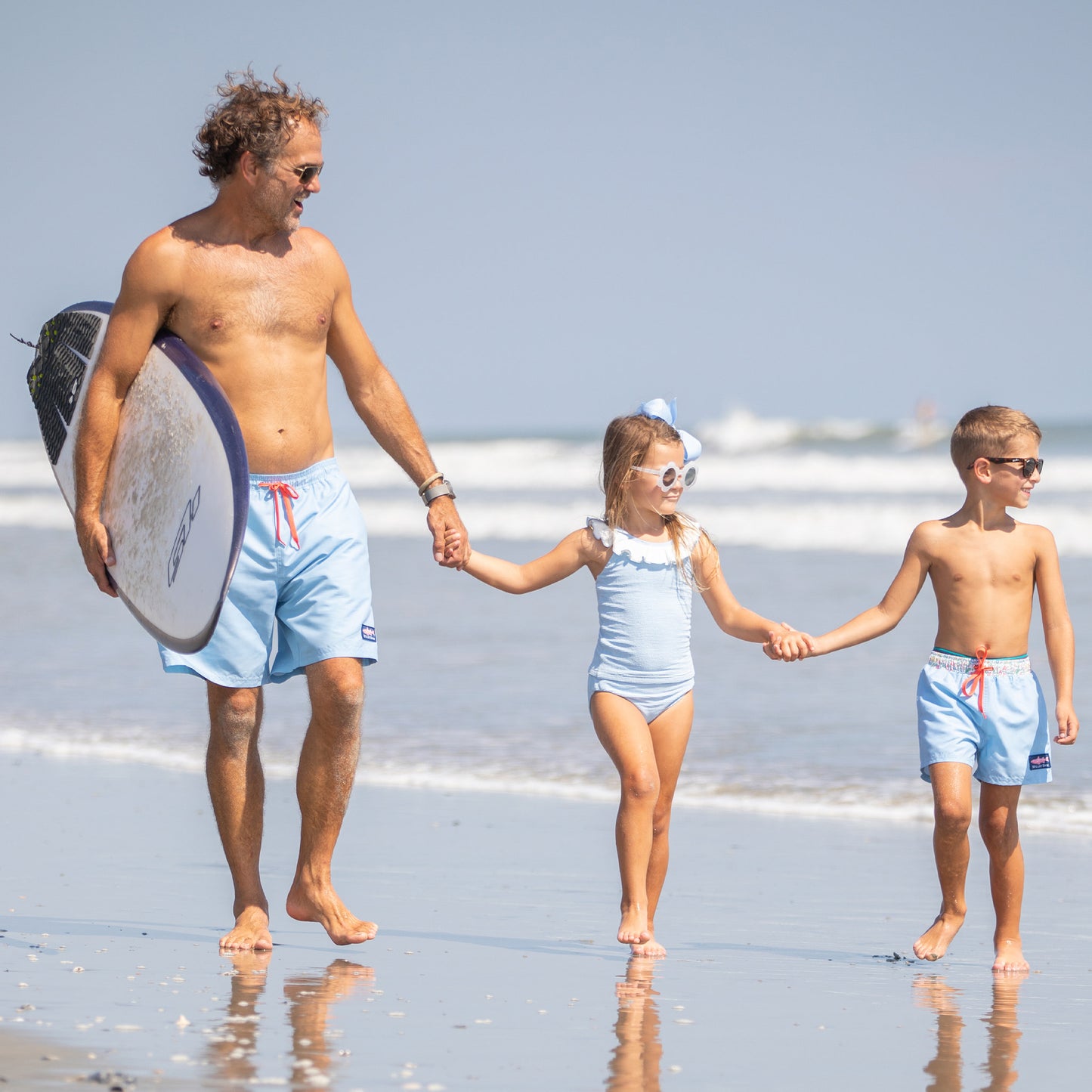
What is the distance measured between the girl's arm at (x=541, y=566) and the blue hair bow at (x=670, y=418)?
14.5 inches

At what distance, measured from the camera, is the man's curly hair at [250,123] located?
4.10 metres

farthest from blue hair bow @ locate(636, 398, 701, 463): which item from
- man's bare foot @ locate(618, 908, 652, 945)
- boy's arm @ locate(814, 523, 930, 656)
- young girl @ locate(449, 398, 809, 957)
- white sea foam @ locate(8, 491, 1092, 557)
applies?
white sea foam @ locate(8, 491, 1092, 557)

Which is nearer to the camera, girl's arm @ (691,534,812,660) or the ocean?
girl's arm @ (691,534,812,660)

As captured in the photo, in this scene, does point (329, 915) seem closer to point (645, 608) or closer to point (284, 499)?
point (284, 499)

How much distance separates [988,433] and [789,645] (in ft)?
2.59

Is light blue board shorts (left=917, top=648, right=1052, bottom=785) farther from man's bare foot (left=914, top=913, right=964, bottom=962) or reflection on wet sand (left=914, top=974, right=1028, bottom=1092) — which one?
reflection on wet sand (left=914, top=974, right=1028, bottom=1092)

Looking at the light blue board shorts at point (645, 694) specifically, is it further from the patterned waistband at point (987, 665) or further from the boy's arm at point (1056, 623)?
the boy's arm at point (1056, 623)

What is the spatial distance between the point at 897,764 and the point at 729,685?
200cm

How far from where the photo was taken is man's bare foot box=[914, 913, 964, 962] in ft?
13.6

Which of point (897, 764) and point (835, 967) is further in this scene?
point (897, 764)

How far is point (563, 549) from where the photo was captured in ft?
14.7

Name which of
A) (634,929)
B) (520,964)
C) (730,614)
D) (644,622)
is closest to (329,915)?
(520,964)

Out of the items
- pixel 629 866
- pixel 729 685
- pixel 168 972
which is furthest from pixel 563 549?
pixel 729 685

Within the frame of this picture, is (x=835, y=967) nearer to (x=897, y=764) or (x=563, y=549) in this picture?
(x=563, y=549)
